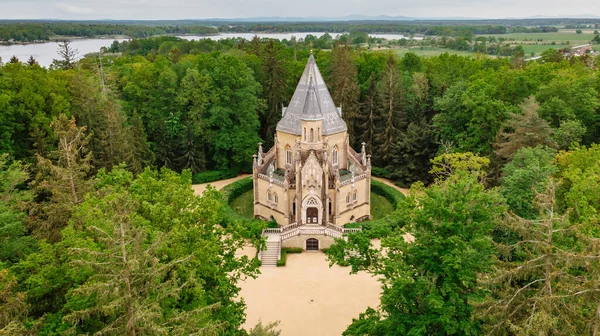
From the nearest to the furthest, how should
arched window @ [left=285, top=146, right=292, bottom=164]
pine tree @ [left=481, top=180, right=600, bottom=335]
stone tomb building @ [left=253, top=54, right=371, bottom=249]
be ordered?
pine tree @ [left=481, top=180, right=600, bottom=335] < stone tomb building @ [left=253, top=54, right=371, bottom=249] < arched window @ [left=285, top=146, right=292, bottom=164]

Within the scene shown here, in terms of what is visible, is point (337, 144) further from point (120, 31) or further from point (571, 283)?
point (120, 31)

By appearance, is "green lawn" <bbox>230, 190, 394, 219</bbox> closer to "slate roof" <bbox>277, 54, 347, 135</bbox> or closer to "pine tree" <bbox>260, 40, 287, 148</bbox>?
"slate roof" <bbox>277, 54, 347, 135</bbox>

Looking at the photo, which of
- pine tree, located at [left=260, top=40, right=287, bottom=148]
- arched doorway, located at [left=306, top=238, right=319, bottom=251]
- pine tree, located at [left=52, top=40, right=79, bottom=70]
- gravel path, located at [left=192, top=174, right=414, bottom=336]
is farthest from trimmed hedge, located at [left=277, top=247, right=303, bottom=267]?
pine tree, located at [left=52, top=40, right=79, bottom=70]

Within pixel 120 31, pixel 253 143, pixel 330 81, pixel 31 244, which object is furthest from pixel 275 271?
pixel 120 31

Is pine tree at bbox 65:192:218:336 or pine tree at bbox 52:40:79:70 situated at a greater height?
pine tree at bbox 52:40:79:70

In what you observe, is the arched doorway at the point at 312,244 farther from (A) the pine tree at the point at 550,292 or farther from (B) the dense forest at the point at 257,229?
(A) the pine tree at the point at 550,292

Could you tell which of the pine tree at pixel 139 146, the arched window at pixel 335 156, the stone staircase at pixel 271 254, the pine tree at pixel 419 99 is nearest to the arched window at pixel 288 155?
the arched window at pixel 335 156
